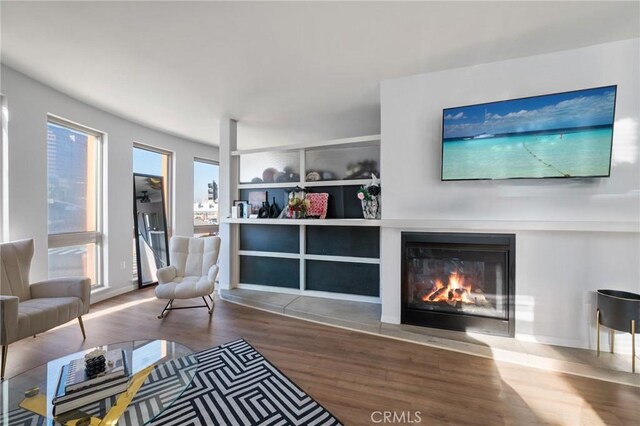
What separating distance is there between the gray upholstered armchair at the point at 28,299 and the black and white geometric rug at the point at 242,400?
1.37 metres

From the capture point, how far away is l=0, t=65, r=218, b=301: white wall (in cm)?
272

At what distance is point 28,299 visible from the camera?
8.14 ft

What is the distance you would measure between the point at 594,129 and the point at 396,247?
1.90 m

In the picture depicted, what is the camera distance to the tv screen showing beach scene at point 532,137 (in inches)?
83.0

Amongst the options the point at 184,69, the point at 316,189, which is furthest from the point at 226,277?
the point at 184,69

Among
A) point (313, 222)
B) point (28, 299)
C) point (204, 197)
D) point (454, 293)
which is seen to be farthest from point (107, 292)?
point (454, 293)

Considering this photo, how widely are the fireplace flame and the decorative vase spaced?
0.97m

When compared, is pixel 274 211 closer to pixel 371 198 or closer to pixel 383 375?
pixel 371 198

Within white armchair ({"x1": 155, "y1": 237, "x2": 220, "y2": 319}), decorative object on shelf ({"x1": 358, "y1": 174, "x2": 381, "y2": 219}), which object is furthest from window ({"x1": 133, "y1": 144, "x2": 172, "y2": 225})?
decorative object on shelf ({"x1": 358, "y1": 174, "x2": 381, "y2": 219})

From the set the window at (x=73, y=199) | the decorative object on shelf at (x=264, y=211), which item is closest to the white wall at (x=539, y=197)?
the decorative object on shelf at (x=264, y=211)

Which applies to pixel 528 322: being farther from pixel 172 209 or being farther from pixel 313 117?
pixel 172 209

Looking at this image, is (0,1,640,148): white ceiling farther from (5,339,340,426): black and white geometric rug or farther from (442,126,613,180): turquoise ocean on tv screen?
(5,339,340,426): black and white geometric rug

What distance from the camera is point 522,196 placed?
238cm

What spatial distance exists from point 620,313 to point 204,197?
622cm
